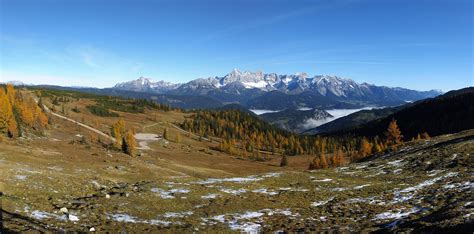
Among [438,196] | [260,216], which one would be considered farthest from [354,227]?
[438,196]

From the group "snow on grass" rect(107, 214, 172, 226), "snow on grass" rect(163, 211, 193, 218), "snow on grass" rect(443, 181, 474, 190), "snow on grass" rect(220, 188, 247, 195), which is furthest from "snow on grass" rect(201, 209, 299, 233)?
"snow on grass" rect(443, 181, 474, 190)

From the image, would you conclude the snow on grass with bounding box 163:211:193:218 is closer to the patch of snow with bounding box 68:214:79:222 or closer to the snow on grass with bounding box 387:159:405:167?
the patch of snow with bounding box 68:214:79:222

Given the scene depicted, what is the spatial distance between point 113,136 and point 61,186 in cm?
15932

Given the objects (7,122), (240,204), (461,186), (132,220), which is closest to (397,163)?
(461,186)

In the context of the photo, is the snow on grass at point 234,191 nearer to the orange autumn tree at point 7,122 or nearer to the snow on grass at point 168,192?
the snow on grass at point 168,192

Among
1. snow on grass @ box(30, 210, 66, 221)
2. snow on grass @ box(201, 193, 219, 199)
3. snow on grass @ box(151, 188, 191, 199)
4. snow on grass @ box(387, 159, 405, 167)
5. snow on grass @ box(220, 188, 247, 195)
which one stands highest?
snow on grass @ box(30, 210, 66, 221)

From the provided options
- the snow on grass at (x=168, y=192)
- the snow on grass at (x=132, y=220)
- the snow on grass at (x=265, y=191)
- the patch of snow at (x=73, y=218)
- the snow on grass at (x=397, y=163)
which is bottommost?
the snow on grass at (x=397, y=163)

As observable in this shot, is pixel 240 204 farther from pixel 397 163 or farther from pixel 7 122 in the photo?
pixel 7 122

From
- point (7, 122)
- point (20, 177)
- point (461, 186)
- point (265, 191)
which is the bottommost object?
point (265, 191)

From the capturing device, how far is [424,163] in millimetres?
54594

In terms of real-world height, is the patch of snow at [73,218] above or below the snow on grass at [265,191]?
above

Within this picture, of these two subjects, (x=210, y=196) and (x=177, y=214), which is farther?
(x=210, y=196)

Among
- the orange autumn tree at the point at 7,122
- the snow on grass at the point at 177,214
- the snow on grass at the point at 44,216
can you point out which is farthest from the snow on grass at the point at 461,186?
the orange autumn tree at the point at 7,122

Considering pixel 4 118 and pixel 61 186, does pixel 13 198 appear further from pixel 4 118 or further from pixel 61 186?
pixel 4 118
